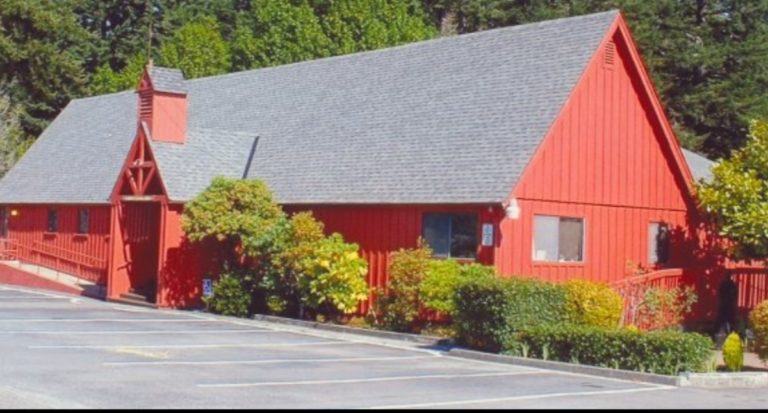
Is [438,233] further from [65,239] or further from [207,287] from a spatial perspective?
[65,239]

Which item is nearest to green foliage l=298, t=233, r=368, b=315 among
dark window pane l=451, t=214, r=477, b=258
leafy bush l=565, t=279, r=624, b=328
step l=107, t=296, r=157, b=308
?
dark window pane l=451, t=214, r=477, b=258

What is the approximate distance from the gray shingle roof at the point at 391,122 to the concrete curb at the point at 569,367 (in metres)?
4.31

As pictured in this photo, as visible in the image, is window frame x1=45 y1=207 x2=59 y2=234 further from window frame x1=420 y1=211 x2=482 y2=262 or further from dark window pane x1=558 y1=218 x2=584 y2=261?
dark window pane x1=558 y1=218 x2=584 y2=261

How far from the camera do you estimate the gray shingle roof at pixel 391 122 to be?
89.6ft

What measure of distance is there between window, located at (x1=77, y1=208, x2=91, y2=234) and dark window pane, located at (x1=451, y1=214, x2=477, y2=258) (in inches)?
665

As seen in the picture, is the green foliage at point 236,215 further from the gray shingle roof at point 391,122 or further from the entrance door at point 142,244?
the entrance door at point 142,244

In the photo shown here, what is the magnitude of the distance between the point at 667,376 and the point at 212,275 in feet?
52.4

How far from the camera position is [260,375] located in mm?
18078

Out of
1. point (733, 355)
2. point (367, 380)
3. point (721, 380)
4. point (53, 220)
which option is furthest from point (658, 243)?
point (53, 220)

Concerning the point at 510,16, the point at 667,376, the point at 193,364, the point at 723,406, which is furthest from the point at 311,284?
the point at 510,16

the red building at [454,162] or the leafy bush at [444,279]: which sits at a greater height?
the red building at [454,162]

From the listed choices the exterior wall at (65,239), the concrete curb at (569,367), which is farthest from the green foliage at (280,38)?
the concrete curb at (569,367)

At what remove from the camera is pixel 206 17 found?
68.8 meters

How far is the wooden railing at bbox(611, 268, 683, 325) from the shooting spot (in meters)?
25.5
